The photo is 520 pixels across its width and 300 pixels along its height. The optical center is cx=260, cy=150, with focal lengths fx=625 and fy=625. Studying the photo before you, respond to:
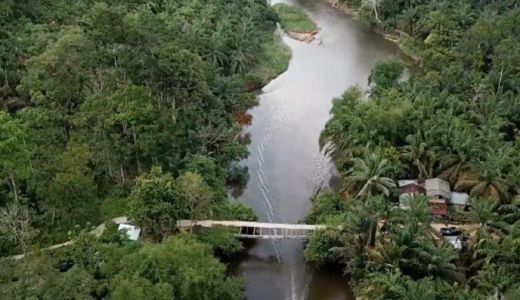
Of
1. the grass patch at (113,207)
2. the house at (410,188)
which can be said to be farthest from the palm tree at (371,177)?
the grass patch at (113,207)

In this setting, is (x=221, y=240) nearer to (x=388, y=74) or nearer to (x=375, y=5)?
(x=388, y=74)

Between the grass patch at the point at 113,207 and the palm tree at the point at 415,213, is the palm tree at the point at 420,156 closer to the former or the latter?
the palm tree at the point at 415,213

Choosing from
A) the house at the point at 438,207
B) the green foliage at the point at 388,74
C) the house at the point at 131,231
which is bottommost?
the house at the point at 131,231

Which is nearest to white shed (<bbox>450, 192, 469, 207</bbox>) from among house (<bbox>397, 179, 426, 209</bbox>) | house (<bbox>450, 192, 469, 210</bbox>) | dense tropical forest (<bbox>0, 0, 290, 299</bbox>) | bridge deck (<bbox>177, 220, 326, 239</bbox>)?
house (<bbox>450, 192, 469, 210</bbox>)

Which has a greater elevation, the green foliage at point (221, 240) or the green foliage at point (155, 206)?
the green foliage at point (155, 206)

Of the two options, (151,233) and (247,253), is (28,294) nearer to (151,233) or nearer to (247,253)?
(151,233)

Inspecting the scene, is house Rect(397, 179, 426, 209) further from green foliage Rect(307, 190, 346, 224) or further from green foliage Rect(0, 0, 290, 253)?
green foliage Rect(0, 0, 290, 253)
